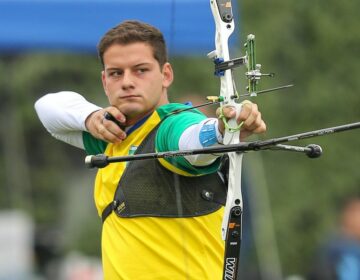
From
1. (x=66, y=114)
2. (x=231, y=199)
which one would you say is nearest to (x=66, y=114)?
(x=66, y=114)

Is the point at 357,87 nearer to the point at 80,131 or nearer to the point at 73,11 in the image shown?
the point at 73,11

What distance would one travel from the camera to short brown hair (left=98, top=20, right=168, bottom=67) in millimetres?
4566

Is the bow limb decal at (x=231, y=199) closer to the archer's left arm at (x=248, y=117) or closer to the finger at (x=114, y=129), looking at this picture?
the archer's left arm at (x=248, y=117)

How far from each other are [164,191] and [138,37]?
63 cm

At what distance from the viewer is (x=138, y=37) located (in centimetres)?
457

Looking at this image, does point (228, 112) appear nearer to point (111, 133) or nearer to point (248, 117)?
point (248, 117)

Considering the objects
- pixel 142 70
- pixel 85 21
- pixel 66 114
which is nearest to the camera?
pixel 142 70

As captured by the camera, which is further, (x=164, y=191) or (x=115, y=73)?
(x=115, y=73)

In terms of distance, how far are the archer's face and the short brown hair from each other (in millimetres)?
20

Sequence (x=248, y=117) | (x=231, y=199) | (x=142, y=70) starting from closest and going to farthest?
(x=248, y=117), (x=231, y=199), (x=142, y=70)

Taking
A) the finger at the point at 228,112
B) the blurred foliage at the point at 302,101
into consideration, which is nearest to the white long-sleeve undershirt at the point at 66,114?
the finger at the point at 228,112

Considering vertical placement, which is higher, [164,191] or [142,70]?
[142,70]

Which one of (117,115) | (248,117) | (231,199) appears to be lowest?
(231,199)

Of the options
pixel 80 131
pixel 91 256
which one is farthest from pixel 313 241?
pixel 80 131
